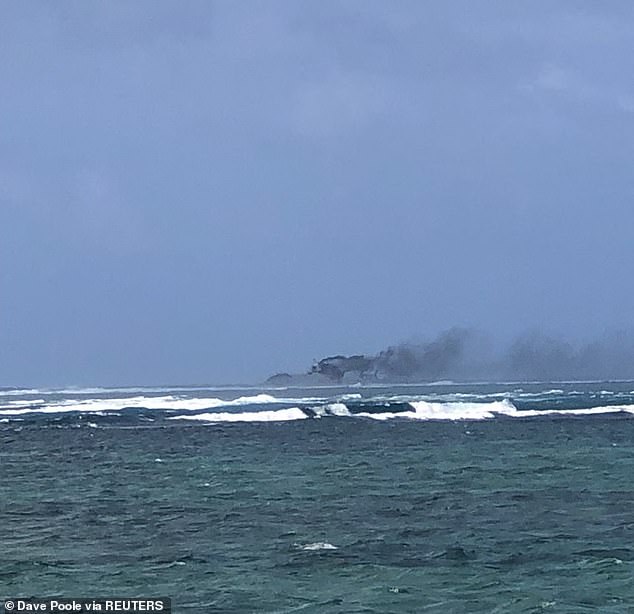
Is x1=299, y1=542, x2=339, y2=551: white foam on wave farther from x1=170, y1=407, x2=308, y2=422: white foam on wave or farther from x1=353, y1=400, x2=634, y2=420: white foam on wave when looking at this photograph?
x1=170, y1=407, x2=308, y2=422: white foam on wave

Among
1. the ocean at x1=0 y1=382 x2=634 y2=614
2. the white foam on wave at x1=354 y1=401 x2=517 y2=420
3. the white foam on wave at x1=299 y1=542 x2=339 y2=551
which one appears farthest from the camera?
the white foam on wave at x1=354 y1=401 x2=517 y2=420

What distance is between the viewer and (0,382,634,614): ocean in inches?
651

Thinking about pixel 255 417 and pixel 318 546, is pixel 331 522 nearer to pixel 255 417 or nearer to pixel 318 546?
pixel 318 546

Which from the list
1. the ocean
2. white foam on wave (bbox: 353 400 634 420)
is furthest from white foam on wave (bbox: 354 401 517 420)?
the ocean

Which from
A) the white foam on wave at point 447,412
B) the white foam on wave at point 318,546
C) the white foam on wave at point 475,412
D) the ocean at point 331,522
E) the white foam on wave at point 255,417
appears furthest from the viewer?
the white foam on wave at point 255,417

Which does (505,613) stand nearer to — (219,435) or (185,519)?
(185,519)

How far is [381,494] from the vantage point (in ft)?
91.8

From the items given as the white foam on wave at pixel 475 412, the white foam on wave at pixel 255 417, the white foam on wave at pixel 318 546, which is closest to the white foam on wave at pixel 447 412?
the white foam on wave at pixel 475 412

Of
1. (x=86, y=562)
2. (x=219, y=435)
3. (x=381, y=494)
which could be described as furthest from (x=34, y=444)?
(x=86, y=562)

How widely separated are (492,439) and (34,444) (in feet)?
78.6

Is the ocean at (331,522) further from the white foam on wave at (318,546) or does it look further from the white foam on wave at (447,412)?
the white foam on wave at (447,412)

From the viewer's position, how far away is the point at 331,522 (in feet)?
76.2

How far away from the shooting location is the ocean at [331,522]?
16547 mm

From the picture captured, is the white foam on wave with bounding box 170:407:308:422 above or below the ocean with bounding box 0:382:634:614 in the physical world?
above
